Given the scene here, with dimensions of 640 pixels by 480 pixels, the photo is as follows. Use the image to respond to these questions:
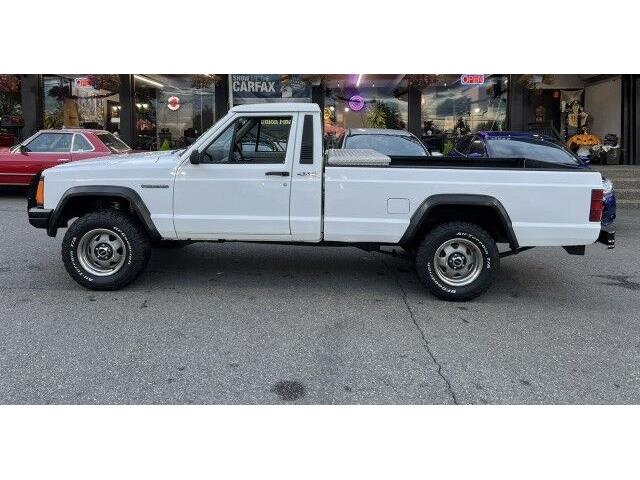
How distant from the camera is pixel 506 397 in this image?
3.60 meters

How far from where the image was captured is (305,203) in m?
5.48

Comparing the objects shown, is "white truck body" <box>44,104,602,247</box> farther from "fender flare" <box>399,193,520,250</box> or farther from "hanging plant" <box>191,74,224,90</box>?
"hanging plant" <box>191,74,224,90</box>

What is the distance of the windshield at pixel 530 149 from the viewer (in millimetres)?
8938

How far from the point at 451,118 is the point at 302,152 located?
13554 mm

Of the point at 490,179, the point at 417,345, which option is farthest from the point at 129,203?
the point at 490,179

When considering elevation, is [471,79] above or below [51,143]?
above

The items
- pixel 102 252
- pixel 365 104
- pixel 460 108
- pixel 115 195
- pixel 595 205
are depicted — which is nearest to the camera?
pixel 595 205

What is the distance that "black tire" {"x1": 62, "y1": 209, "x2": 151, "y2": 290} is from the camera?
5.63 metres

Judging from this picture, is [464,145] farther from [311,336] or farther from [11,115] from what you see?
[11,115]

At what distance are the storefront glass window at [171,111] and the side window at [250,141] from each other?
13.0m

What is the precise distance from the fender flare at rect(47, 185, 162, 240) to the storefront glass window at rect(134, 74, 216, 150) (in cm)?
1265

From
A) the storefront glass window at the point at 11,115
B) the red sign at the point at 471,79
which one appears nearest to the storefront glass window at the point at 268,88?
the red sign at the point at 471,79

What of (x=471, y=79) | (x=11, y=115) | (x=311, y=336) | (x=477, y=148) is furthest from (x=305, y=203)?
(x=11, y=115)

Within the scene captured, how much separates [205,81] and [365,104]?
16.7ft
